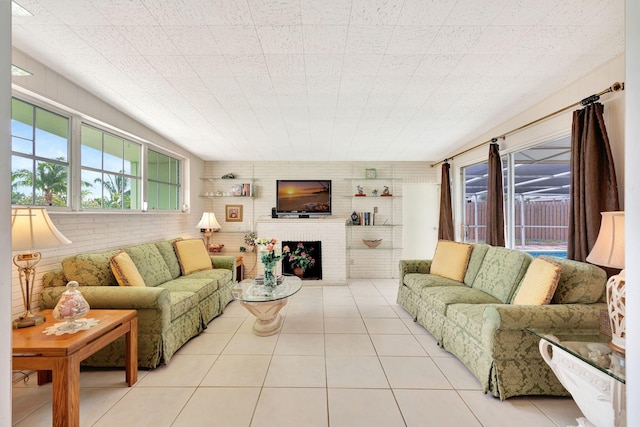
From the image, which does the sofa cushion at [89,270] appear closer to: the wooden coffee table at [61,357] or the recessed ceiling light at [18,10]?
the wooden coffee table at [61,357]

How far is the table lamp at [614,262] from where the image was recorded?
1.41m

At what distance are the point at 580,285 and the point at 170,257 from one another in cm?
423

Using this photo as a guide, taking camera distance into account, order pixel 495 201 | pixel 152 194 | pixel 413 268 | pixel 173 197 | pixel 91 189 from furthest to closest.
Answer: pixel 173 197, pixel 152 194, pixel 413 268, pixel 495 201, pixel 91 189

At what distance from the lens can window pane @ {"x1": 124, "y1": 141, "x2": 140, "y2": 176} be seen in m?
3.34

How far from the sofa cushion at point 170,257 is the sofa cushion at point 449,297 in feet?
10.2

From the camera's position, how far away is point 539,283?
2051 millimetres

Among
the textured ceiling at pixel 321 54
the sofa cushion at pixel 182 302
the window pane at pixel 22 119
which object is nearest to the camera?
the textured ceiling at pixel 321 54

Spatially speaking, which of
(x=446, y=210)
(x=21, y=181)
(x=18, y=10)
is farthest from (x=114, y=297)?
(x=446, y=210)

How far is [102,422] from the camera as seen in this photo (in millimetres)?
1633

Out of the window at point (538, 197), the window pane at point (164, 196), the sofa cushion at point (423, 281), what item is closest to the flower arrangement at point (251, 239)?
the window pane at point (164, 196)

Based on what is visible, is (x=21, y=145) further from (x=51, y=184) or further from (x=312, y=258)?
(x=312, y=258)

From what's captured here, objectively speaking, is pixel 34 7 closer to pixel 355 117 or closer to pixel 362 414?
pixel 355 117

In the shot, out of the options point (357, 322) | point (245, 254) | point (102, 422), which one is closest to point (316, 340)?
point (357, 322)

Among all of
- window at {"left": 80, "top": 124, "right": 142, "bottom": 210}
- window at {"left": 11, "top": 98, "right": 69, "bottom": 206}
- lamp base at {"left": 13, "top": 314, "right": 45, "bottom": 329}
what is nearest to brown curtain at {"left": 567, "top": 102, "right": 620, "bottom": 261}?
lamp base at {"left": 13, "top": 314, "right": 45, "bottom": 329}
